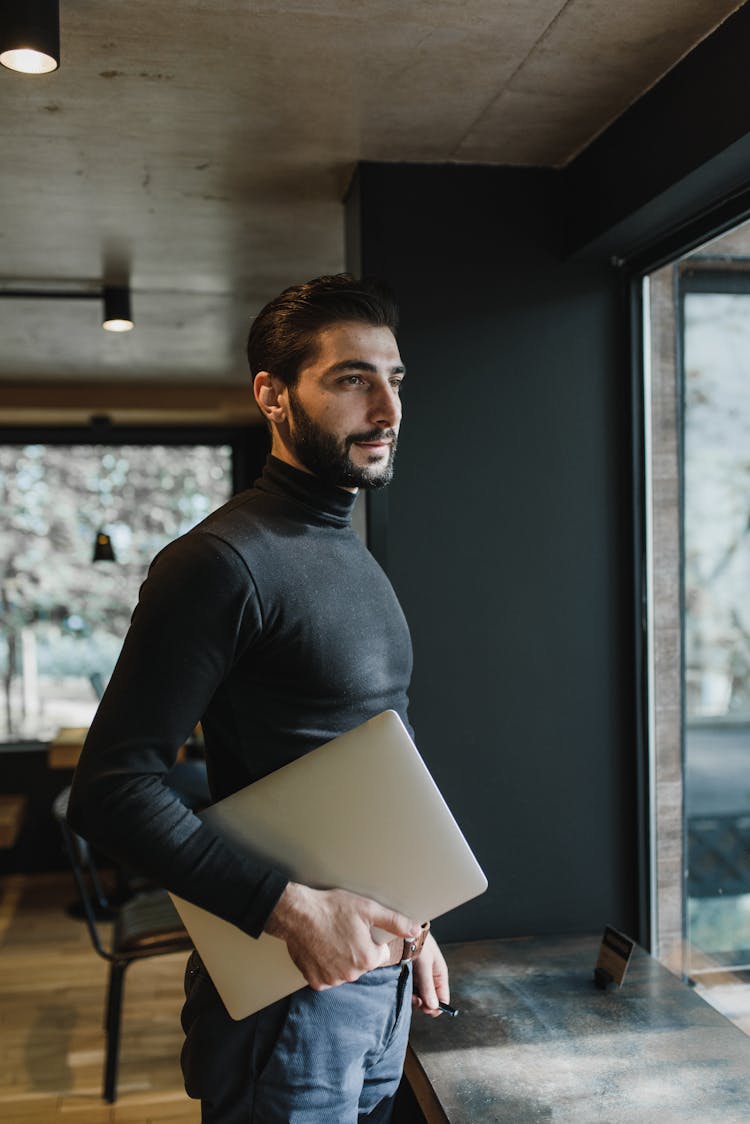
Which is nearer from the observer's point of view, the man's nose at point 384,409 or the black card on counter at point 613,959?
the man's nose at point 384,409

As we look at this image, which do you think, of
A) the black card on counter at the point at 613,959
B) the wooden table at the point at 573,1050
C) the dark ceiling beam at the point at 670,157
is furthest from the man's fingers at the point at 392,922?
the dark ceiling beam at the point at 670,157

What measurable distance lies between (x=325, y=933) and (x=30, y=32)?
125 cm

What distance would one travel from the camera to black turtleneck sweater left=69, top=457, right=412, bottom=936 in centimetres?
121

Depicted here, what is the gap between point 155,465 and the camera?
249 inches

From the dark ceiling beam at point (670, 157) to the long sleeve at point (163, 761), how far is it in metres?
1.11

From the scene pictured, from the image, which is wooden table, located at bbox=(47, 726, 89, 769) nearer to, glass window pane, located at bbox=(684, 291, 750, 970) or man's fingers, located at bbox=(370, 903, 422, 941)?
glass window pane, located at bbox=(684, 291, 750, 970)

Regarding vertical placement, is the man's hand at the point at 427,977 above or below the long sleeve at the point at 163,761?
below

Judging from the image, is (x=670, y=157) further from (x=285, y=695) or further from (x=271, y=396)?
(x=285, y=695)

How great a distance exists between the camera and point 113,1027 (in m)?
3.11

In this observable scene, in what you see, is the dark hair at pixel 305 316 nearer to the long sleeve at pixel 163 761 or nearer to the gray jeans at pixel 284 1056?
the long sleeve at pixel 163 761

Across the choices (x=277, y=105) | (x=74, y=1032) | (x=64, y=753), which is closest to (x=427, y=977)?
(x=277, y=105)

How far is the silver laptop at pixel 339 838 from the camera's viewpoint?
4.17 feet

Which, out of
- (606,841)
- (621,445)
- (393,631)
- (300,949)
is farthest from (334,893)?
(621,445)

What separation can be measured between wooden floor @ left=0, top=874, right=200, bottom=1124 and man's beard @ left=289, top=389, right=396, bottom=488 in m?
2.28
